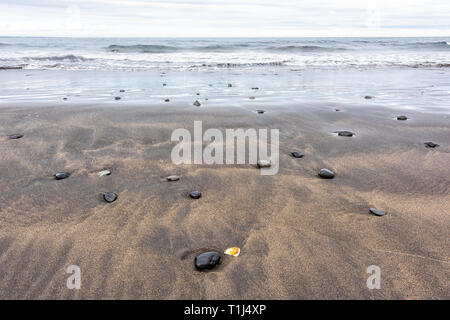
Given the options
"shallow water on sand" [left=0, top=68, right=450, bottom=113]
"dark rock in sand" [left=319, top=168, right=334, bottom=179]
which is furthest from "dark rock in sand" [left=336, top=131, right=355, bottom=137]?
"shallow water on sand" [left=0, top=68, right=450, bottom=113]

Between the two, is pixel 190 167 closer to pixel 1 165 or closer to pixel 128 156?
pixel 128 156

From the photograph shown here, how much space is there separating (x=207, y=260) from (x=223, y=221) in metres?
0.49

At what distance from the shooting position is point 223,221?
2.22m

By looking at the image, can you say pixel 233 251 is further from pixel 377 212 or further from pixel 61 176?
pixel 61 176

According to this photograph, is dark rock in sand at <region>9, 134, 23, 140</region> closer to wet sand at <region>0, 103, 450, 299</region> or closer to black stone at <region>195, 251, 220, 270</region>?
wet sand at <region>0, 103, 450, 299</region>

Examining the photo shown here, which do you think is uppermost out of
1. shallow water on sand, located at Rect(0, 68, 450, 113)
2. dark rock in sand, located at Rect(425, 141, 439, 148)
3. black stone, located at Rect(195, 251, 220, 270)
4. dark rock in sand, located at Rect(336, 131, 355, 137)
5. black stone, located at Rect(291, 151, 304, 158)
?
shallow water on sand, located at Rect(0, 68, 450, 113)

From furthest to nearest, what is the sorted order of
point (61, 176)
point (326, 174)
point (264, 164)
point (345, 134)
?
1. point (345, 134)
2. point (264, 164)
3. point (326, 174)
4. point (61, 176)

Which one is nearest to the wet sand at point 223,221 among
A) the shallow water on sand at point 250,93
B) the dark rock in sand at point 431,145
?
the dark rock in sand at point 431,145

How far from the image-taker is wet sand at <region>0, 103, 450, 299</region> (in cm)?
165

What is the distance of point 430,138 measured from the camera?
13.9ft

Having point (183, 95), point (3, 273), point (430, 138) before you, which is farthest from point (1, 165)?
point (430, 138)

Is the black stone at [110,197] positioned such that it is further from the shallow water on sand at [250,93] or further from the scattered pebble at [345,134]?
the shallow water on sand at [250,93]

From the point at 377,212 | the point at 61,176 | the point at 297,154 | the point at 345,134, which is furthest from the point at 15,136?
the point at 345,134

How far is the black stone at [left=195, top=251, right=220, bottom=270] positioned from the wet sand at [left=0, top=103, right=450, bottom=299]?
4 centimetres
